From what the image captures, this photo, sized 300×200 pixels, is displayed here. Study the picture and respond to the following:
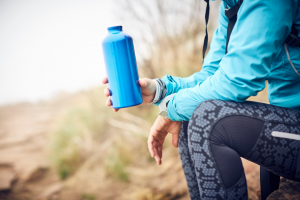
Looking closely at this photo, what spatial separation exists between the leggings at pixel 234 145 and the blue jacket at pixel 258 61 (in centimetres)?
9

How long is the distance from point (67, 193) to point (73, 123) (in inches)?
63.2

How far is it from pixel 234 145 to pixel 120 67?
21.9 inches

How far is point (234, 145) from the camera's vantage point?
27.3 inches

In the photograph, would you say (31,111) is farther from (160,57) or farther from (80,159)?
(160,57)

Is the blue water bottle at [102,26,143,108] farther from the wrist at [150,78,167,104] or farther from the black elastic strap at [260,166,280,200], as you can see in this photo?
the black elastic strap at [260,166,280,200]

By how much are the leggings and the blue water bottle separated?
0.34m

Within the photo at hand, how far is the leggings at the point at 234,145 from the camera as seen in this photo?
26.5 inches

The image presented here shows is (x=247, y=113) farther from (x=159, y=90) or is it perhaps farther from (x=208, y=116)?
(x=159, y=90)

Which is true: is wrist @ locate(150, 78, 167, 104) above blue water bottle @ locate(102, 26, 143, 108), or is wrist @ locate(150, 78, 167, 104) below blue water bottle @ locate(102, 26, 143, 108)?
below

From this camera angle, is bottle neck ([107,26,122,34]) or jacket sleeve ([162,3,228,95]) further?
jacket sleeve ([162,3,228,95])

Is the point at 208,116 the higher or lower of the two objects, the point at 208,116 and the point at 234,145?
the higher

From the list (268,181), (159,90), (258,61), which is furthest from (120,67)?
(268,181)

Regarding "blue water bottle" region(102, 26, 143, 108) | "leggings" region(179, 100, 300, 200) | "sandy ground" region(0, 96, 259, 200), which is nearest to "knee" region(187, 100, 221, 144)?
"leggings" region(179, 100, 300, 200)

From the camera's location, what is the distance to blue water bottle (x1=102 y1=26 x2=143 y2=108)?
0.88 metres
